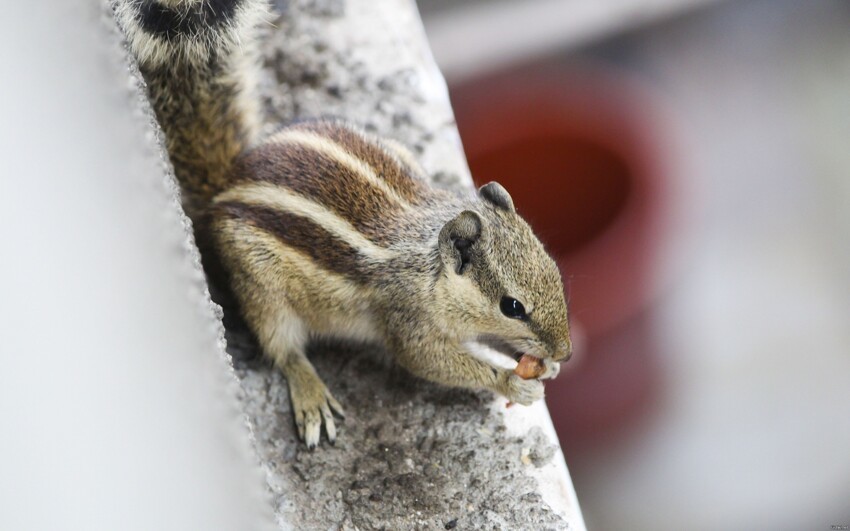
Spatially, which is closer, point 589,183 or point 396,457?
point 396,457

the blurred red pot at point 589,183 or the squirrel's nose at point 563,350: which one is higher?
the blurred red pot at point 589,183

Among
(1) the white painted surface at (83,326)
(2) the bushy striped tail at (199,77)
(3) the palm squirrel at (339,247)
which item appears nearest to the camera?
(1) the white painted surface at (83,326)

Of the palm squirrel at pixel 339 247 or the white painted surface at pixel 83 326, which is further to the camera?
the palm squirrel at pixel 339 247

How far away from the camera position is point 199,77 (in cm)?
121

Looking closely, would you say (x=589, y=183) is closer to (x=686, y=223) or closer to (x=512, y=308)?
(x=686, y=223)

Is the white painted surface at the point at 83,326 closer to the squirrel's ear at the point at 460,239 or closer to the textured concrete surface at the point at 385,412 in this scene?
the textured concrete surface at the point at 385,412

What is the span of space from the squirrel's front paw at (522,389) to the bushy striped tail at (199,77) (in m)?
0.49

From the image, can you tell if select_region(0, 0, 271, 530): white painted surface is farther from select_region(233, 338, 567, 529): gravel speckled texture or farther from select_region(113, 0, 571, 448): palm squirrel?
select_region(113, 0, 571, 448): palm squirrel

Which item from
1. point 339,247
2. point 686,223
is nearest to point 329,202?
point 339,247

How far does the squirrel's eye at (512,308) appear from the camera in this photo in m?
1.14

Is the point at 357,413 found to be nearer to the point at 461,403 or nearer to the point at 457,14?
the point at 461,403

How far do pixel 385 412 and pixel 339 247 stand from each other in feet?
0.77

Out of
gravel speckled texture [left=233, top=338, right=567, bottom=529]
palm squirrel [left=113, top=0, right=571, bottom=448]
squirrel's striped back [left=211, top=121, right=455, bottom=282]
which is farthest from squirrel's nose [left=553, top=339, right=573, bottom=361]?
squirrel's striped back [left=211, top=121, right=455, bottom=282]

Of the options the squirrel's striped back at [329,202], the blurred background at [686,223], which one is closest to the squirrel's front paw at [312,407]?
the squirrel's striped back at [329,202]
